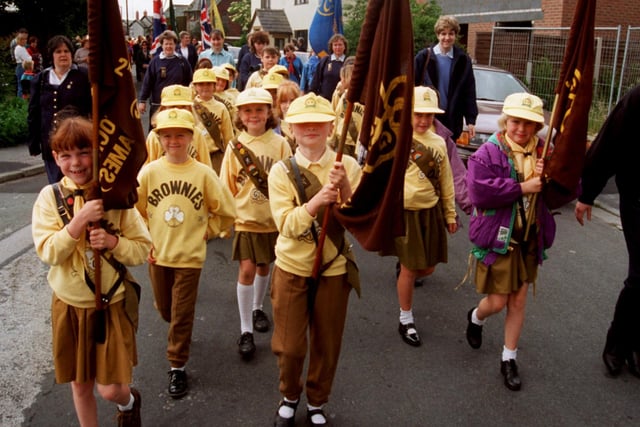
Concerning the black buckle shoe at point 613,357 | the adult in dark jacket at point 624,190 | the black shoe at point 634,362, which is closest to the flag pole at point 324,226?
the adult in dark jacket at point 624,190

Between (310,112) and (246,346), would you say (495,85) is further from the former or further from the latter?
(310,112)

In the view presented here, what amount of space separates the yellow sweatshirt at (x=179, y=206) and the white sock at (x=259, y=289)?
905 mm

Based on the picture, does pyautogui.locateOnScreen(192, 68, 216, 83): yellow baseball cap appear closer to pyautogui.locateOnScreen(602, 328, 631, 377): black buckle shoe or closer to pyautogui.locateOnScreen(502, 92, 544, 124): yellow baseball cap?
pyautogui.locateOnScreen(502, 92, 544, 124): yellow baseball cap

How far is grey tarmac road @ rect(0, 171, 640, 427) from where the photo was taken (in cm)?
386

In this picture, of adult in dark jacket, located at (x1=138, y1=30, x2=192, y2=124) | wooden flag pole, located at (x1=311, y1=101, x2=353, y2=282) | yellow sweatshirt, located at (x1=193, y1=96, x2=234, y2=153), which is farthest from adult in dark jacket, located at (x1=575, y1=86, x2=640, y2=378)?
adult in dark jacket, located at (x1=138, y1=30, x2=192, y2=124)

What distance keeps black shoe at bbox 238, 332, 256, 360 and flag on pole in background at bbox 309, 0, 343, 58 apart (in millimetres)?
6814

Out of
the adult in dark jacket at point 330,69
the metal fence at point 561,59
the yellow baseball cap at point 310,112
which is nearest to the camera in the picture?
the yellow baseball cap at point 310,112

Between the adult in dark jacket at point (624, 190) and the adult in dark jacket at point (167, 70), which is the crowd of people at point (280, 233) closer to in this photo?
the adult in dark jacket at point (624, 190)

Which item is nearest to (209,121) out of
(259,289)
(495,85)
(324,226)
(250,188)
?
(250,188)

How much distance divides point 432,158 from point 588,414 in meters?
2.01

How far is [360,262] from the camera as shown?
6703 millimetres

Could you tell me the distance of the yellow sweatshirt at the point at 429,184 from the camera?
4.77m

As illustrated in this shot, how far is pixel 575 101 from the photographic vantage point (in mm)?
3695

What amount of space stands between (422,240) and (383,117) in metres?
1.94
